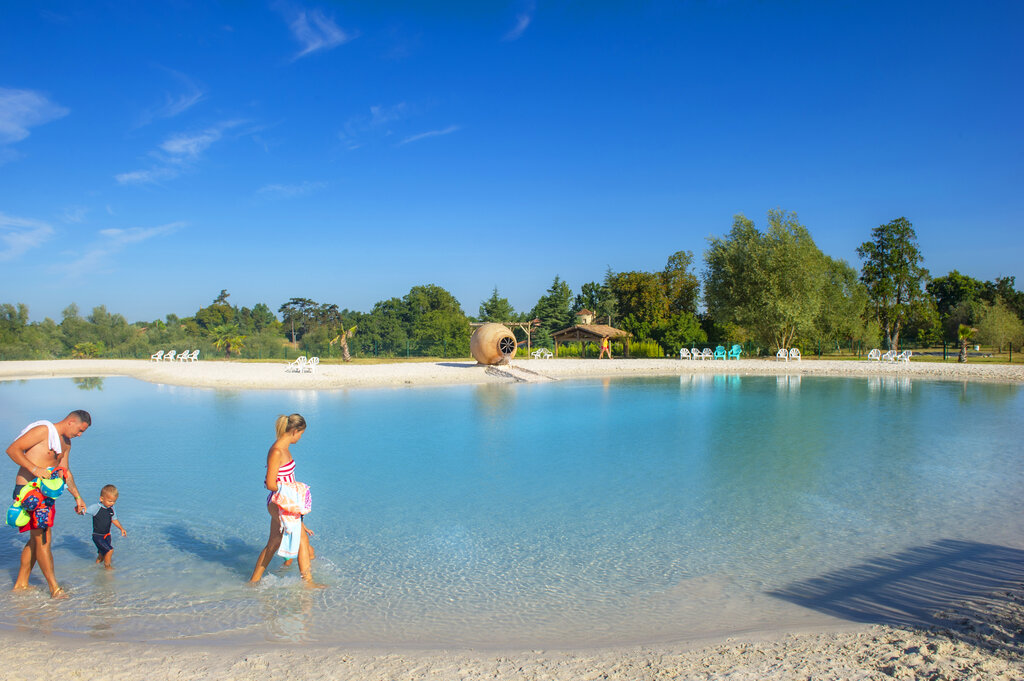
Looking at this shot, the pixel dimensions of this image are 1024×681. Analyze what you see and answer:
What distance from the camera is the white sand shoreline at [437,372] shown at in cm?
2259

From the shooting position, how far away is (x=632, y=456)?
394 inches

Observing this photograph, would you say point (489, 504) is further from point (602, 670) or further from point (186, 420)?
point (186, 420)

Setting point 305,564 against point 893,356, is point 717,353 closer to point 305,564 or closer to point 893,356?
point 893,356

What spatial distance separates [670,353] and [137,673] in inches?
1462

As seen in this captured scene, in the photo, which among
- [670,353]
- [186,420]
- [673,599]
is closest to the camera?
[673,599]

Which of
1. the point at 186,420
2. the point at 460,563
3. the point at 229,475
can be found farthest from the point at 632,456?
the point at 186,420

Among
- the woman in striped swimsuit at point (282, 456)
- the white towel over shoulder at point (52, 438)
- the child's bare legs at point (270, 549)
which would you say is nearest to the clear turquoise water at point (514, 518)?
the child's bare legs at point (270, 549)

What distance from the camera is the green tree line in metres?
34.8

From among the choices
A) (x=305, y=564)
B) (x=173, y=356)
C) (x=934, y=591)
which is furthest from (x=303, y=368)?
(x=934, y=591)

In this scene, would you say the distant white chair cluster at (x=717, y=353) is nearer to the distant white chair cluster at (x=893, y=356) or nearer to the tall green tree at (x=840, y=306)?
the tall green tree at (x=840, y=306)

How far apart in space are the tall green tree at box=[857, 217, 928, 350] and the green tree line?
75 mm

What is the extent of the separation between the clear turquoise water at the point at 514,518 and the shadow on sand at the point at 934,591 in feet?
0.81

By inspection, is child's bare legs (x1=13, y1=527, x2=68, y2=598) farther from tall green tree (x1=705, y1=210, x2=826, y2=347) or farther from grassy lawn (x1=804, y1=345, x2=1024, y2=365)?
grassy lawn (x1=804, y1=345, x2=1024, y2=365)

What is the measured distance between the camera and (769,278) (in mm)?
34219
